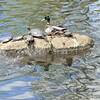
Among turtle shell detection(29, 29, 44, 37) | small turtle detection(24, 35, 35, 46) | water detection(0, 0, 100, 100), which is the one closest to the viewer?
water detection(0, 0, 100, 100)

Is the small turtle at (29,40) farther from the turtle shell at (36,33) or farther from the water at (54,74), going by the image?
the water at (54,74)

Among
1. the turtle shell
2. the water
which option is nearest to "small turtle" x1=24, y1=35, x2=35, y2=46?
the turtle shell

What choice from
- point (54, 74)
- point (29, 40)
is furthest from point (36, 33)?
point (54, 74)

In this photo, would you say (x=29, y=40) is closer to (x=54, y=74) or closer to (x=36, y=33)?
(x=36, y=33)

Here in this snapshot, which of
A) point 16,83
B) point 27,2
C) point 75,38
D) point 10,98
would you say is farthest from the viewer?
point 27,2

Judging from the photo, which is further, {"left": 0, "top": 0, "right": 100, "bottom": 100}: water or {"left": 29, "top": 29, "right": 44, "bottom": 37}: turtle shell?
{"left": 29, "top": 29, "right": 44, "bottom": 37}: turtle shell

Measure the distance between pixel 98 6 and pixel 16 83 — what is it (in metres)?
9.56

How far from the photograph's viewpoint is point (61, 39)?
41.1ft

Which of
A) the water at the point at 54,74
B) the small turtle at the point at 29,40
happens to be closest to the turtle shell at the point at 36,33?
the small turtle at the point at 29,40

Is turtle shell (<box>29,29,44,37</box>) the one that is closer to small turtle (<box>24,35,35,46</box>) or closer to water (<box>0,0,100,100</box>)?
small turtle (<box>24,35,35,46</box>)

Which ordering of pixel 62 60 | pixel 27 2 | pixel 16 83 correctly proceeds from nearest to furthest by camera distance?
pixel 16 83 → pixel 62 60 → pixel 27 2

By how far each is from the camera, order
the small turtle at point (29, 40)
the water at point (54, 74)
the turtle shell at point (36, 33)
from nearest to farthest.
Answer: the water at point (54, 74)
the small turtle at point (29, 40)
the turtle shell at point (36, 33)

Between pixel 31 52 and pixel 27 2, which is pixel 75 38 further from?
pixel 27 2

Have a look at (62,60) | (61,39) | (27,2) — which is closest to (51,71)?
(62,60)
